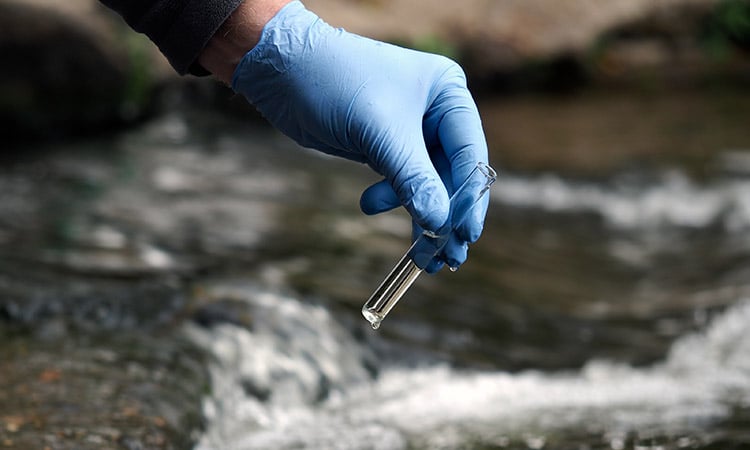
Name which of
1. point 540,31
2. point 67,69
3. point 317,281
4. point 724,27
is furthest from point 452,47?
point 317,281

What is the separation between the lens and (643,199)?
716cm

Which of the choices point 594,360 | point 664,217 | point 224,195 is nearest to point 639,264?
point 664,217

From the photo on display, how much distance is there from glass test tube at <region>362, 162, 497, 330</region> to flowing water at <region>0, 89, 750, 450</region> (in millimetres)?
744

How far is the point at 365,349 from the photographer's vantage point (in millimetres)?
3646

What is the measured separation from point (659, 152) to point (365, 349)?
5528mm

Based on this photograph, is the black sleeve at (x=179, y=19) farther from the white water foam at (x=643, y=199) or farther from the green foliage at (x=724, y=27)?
the green foliage at (x=724, y=27)

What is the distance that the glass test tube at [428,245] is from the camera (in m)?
1.92

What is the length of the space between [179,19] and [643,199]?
5.73 metres

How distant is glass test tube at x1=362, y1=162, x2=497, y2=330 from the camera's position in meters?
1.92

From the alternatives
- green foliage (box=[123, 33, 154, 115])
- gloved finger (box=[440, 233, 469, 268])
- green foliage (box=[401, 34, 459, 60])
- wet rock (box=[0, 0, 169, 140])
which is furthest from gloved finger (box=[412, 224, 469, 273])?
green foliage (box=[401, 34, 459, 60])

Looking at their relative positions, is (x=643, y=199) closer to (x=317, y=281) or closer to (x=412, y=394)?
(x=317, y=281)

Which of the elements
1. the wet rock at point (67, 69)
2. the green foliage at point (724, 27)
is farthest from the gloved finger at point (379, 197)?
the green foliage at point (724, 27)

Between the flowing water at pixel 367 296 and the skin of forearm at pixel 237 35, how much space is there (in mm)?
1080

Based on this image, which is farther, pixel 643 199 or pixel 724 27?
pixel 724 27
